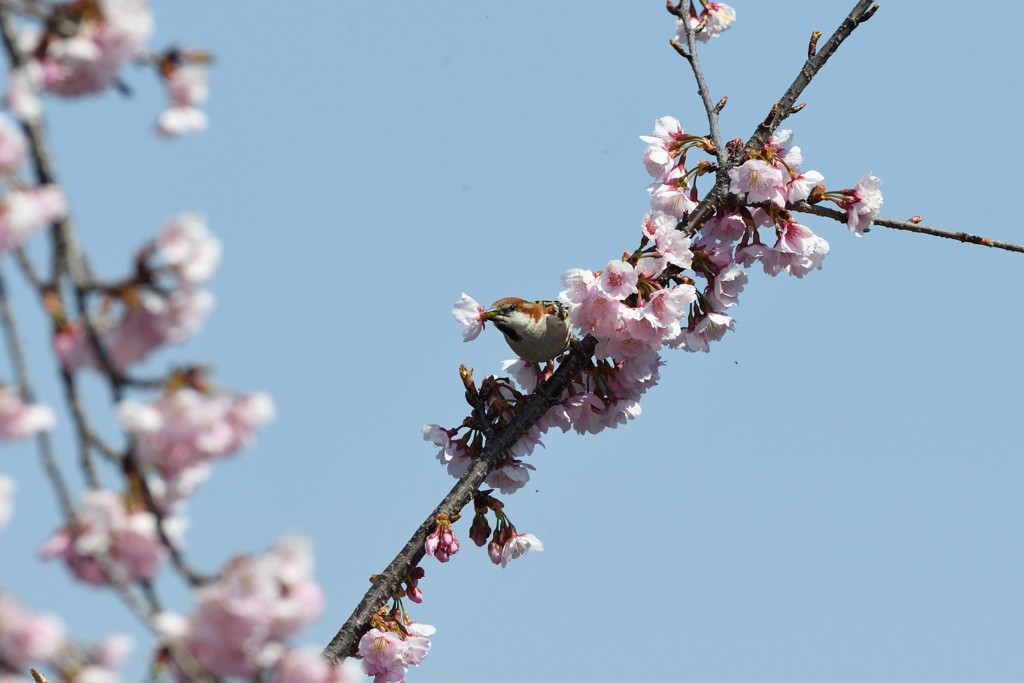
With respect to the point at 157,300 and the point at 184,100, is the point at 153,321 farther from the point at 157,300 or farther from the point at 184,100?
the point at 184,100

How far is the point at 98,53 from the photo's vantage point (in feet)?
10.5

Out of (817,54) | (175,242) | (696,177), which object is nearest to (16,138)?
(175,242)

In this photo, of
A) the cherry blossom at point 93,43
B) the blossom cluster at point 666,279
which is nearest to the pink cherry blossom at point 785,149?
the blossom cluster at point 666,279

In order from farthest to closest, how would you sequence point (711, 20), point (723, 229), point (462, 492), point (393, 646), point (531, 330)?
point (711, 20) → point (531, 330) → point (723, 229) → point (462, 492) → point (393, 646)

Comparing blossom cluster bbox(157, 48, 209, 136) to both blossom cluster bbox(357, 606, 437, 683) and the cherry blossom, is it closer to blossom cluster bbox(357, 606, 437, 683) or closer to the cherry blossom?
the cherry blossom

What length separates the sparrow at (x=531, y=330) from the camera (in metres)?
6.81

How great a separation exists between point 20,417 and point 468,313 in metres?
3.92

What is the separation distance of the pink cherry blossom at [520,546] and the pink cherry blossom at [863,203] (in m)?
2.42

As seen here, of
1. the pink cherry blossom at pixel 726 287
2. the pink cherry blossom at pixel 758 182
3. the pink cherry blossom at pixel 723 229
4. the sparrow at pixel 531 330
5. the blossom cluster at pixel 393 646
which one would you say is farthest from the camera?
the sparrow at pixel 531 330

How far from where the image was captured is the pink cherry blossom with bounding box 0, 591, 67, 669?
302 centimetres

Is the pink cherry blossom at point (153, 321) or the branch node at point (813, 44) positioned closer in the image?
the pink cherry blossom at point (153, 321)

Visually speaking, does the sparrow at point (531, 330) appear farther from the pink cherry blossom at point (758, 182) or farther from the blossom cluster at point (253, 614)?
the blossom cluster at point (253, 614)

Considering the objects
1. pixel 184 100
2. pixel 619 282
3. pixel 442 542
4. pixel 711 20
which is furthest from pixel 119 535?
pixel 711 20

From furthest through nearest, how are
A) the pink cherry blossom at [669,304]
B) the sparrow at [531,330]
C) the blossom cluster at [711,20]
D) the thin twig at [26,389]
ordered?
the blossom cluster at [711,20] → the sparrow at [531,330] → the pink cherry blossom at [669,304] → the thin twig at [26,389]
